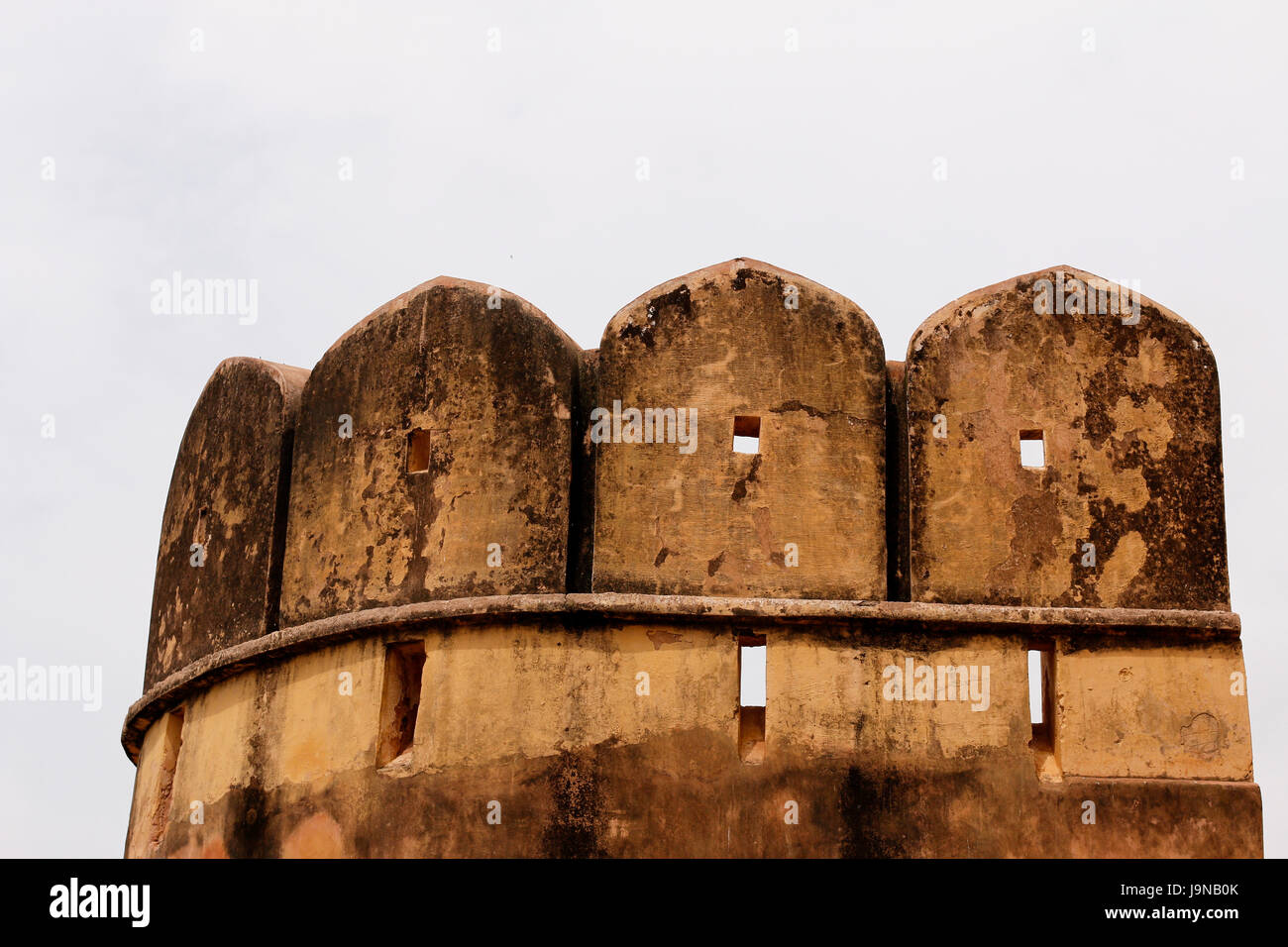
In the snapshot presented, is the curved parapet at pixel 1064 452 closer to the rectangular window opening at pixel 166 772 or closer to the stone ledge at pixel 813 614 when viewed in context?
the stone ledge at pixel 813 614

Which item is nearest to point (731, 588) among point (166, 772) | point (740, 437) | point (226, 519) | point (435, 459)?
point (740, 437)

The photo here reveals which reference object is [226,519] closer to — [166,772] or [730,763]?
[166,772]

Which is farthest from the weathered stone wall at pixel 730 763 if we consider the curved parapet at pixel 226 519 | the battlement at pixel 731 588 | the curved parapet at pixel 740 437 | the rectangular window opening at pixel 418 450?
the curved parapet at pixel 226 519

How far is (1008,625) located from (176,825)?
3710 millimetres

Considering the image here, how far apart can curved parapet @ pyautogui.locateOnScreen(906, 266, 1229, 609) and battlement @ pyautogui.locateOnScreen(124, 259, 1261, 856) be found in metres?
0.01

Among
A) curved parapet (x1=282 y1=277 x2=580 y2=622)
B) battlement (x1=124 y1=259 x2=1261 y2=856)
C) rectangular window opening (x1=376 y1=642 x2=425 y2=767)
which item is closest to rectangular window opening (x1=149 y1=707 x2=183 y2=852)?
battlement (x1=124 y1=259 x2=1261 y2=856)

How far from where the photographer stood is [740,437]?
8578mm

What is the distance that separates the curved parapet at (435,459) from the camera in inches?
331

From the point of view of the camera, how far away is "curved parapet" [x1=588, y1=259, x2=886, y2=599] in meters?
8.30

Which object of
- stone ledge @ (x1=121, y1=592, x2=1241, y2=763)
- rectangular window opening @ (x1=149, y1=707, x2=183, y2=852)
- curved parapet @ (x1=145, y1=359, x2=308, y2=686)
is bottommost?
rectangular window opening @ (x1=149, y1=707, x2=183, y2=852)

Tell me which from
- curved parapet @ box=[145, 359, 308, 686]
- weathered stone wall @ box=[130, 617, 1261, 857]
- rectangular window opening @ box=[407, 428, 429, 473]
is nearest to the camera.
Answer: weathered stone wall @ box=[130, 617, 1261, 857]

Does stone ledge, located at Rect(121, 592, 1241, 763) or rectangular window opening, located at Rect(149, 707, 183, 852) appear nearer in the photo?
stone ledge, located at Rect(121, 592, 1241, 763)

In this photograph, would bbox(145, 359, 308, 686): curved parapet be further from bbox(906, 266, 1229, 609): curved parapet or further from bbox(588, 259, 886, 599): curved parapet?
bbox(906, 266, 1229, 609): curved parapet

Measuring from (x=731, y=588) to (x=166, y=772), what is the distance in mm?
2888
